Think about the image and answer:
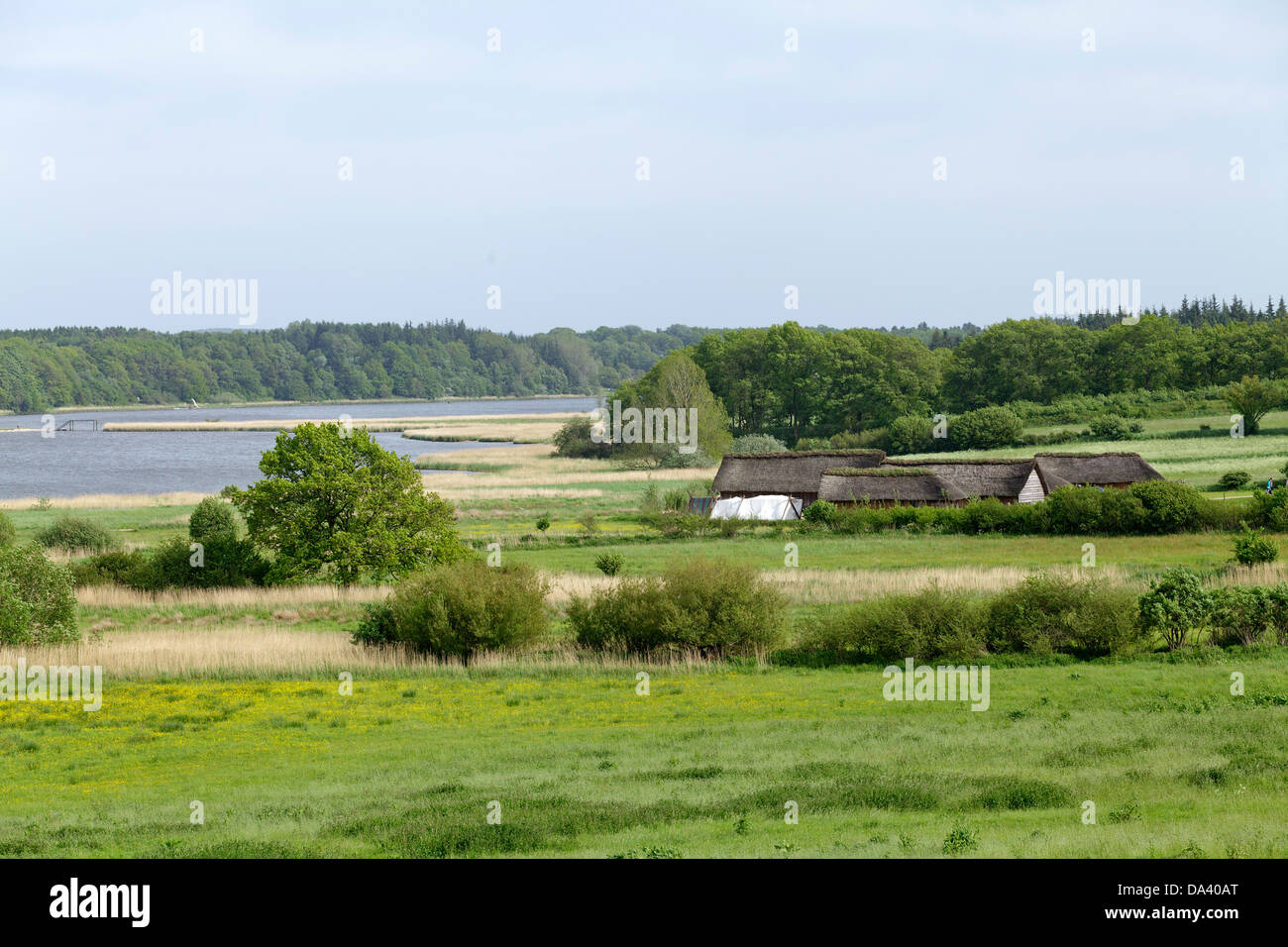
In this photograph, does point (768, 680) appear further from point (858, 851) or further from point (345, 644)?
point (858, 851)

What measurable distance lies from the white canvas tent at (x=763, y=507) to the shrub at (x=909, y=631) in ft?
123

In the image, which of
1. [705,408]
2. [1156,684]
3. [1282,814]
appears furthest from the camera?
[705,408]

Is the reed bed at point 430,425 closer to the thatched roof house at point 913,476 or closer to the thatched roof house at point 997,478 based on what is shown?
the thatched roof house at point 913,476

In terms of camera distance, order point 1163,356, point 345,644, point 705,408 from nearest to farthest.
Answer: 1. point 345,644
2. point 705,408
3. point 1163,356

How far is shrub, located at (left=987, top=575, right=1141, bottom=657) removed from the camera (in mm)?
24594

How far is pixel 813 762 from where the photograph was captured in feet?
51.7

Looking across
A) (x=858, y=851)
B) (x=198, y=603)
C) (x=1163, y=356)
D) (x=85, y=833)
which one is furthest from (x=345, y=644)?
(x=1163, y=356)

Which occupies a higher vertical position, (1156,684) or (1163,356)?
(1163,356)

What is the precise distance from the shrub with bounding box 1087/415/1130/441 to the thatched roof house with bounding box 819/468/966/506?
41963 millimetres

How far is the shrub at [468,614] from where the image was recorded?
2658cm

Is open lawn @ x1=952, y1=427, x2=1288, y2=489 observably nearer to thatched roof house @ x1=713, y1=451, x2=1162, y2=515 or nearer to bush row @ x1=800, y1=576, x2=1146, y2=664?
thatched roof house @ x1=713, y1=451, x2=1162, y2=515

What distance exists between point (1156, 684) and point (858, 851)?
12.7 meters

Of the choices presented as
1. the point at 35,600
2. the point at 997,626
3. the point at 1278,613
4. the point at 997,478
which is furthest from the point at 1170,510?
the point at 35,600

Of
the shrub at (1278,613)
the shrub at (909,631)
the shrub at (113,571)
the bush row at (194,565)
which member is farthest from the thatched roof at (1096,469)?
the shrub at (113,571)
